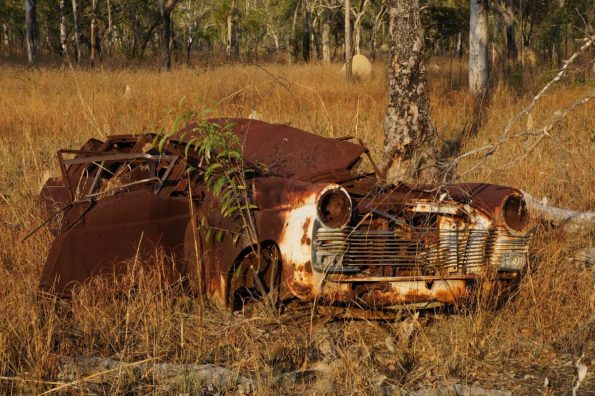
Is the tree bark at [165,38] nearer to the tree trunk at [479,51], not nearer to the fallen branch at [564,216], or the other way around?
the tree trunk at [479,51]

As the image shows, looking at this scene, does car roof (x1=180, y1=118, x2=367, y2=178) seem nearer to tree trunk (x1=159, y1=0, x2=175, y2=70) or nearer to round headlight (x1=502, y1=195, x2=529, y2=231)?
round headlight (x1=502, y1=195, x2=529, y2=231)

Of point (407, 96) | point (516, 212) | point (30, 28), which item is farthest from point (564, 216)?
point (30, 28)

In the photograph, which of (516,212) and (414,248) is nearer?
(414,248)

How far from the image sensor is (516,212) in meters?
3.35

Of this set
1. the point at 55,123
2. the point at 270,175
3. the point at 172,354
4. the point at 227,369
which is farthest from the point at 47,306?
the point at 55,123

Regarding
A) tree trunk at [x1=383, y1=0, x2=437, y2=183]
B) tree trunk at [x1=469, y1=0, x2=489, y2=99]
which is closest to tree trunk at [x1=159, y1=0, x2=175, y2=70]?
tree trunk at [x1=469, y1=0, x2=489, y2=99]

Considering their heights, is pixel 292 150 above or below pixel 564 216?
above

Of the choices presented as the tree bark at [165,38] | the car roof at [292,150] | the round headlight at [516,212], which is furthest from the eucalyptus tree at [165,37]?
the round headlight at [516,212]

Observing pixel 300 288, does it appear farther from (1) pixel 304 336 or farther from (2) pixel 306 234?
(1) pixel 304 336

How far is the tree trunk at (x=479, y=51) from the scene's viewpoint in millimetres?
11250

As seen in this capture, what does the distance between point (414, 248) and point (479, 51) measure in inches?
362

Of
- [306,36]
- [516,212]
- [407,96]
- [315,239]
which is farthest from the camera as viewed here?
[306,36]

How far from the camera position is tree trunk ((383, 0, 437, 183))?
5.93 m

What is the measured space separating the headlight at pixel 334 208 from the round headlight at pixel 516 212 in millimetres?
834
